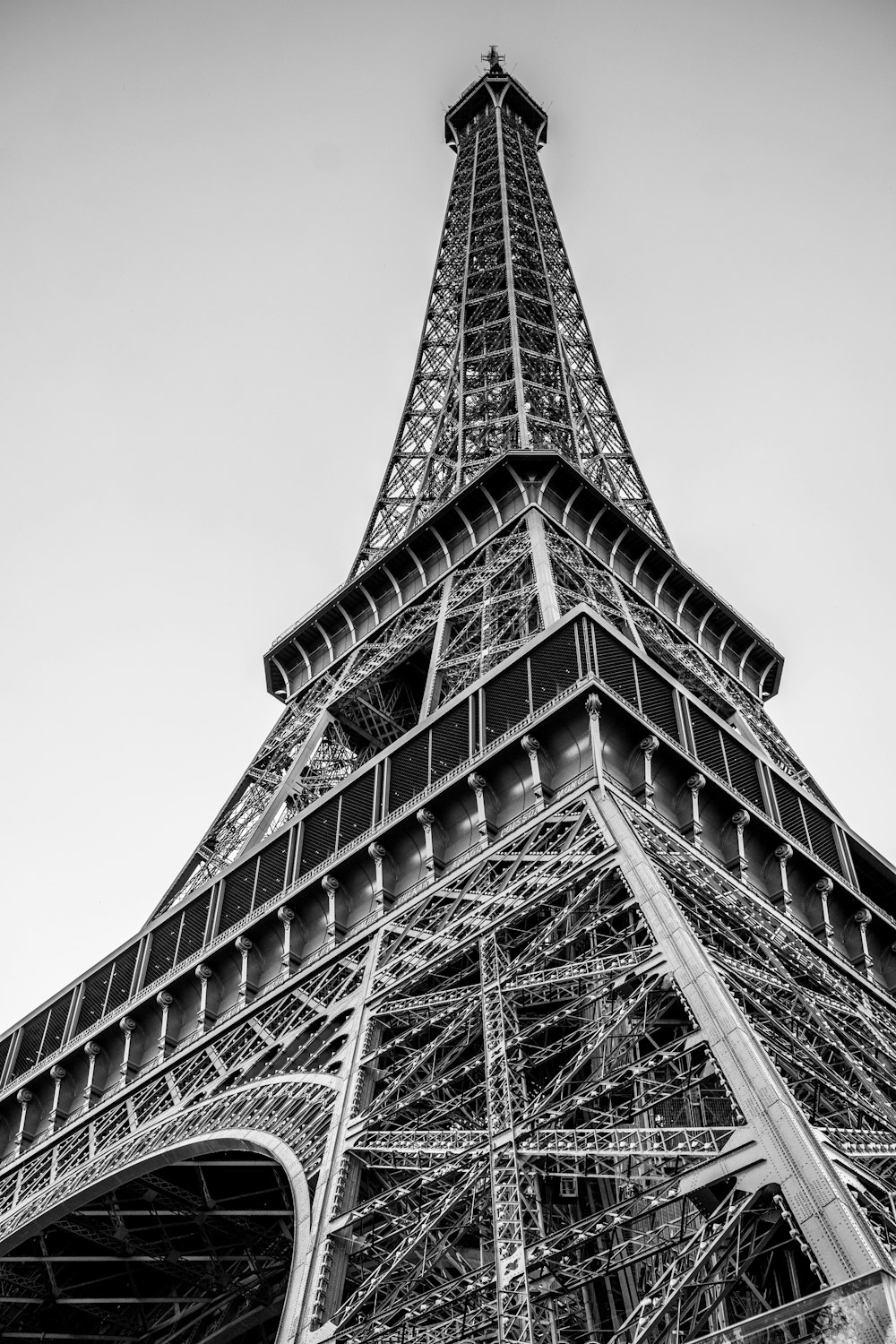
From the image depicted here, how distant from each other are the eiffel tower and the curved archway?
0.32 feet

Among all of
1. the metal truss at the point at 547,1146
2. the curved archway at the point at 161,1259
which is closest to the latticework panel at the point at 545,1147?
the metal truss at the point at 547,1146

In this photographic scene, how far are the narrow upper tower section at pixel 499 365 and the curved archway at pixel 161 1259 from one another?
28.4 metres

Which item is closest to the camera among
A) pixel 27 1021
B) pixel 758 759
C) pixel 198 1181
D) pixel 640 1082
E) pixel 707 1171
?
pixel 707 1171

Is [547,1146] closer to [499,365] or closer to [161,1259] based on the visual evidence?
[161,1259]

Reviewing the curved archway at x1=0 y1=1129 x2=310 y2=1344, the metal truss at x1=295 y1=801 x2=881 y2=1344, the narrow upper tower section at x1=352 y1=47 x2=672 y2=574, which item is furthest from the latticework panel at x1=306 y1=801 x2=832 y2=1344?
the narrow upper tower section at x1=352 y1=47 x2=672 y2=574

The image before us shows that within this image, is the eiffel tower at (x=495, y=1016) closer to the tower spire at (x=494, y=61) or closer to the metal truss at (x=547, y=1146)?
the metal truss at (x=547, y=1146)

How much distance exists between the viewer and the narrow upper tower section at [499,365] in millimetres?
57094

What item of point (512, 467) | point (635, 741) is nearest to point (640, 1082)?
point (635, 741)

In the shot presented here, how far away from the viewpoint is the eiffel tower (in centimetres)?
1381

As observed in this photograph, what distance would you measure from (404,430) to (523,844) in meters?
43.2

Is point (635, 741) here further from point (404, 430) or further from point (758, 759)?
point (404, 430)

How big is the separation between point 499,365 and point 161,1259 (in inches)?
1818

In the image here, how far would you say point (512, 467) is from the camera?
48.2 meters

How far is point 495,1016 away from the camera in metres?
18.3
